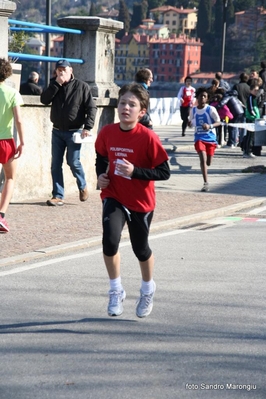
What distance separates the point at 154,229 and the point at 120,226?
4487 mm

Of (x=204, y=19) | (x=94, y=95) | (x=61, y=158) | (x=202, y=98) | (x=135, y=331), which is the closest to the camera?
(x=135, y=331)

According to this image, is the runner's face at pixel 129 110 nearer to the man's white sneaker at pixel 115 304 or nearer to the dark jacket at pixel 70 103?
the man's white sneaker at pixel 115 304

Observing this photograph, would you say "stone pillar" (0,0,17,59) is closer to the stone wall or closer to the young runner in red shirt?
the stone wall

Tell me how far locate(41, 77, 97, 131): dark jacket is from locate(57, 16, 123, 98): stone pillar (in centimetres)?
213

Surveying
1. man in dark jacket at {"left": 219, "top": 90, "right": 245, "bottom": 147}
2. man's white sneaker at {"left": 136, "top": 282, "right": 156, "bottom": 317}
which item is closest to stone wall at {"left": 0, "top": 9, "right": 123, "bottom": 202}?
man's white sneaker at {"left": 136, "top": 282, "right": 156, "bottom": 317}

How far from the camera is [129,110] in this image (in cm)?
607

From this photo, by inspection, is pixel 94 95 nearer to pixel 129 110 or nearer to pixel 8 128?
pixel 8 128

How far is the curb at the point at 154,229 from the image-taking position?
27.9ft

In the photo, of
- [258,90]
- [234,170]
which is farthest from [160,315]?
[258,90]

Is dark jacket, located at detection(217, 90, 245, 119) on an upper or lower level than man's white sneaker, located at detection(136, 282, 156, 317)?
lower

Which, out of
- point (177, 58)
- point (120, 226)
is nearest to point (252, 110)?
point (120, 226)

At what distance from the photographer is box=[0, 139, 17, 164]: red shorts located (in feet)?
33.3

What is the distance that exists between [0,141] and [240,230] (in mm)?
2843

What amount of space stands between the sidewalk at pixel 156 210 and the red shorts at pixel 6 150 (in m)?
0.74
